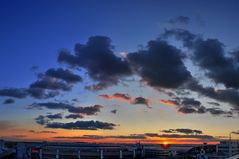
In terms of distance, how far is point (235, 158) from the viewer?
1189cm

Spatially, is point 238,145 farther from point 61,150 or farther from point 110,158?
point 61,150

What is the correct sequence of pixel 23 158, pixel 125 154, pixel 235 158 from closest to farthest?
1. pixel 235 158
2. pixel 23 158
3. pixel 125 154

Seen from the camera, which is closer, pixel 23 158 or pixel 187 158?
pixel 23 158

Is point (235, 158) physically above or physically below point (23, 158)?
above

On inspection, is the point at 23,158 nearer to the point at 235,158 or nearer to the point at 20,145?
the point at 20,145

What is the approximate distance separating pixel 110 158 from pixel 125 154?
2126mm

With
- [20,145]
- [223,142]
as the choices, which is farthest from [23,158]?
[223,142]

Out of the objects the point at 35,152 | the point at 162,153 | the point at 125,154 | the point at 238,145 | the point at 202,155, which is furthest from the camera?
the point at 238,145

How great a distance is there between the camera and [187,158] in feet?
122

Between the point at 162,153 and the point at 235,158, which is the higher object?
the point at 235,158

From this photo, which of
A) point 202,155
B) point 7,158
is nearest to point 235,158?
point 202,155

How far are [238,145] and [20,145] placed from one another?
105 ft

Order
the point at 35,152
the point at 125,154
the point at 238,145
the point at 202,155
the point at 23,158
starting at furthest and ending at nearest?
1. the point at 238,145
2. the point at 125,154
3. the point at 35,152
4. the point at 23,158
5. the point at 202,155

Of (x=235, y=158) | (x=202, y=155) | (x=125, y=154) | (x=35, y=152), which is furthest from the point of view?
(x=125, y=154)
